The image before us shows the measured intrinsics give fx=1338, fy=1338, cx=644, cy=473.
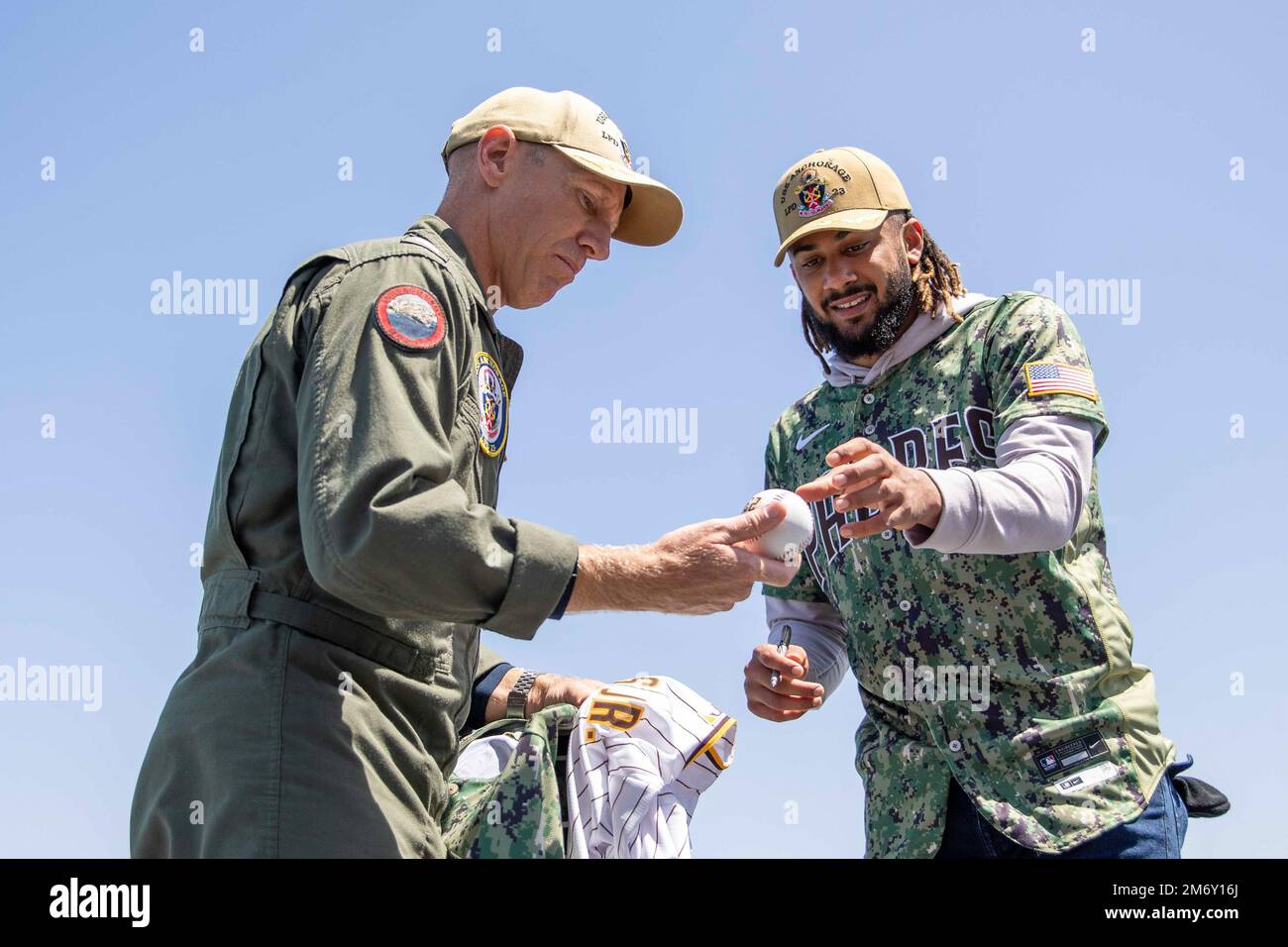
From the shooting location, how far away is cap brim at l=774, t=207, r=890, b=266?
537cm

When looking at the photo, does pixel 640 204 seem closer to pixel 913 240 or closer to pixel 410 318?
Result: pixel 410 318

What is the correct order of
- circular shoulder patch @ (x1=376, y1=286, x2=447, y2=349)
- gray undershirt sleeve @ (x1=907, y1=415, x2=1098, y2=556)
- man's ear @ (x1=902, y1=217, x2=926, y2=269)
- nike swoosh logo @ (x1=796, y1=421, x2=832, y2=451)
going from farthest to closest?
man's ear @ (x1=902, y1=217, x2=926, y2=269) → nike swoosh logo @ (x1=796, y1=421, x2=832, y2=451) → gray undershirt sleeve @ (x1=907, y1=415, x2=1098, y2=556) → circular shoulder patch @ (x1=376, y1=286, x2=447, y2=349)

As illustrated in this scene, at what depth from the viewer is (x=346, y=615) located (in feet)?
11.0

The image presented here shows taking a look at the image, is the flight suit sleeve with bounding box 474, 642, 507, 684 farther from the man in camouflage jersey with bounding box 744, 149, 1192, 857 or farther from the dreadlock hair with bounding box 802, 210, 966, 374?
the dreadlock hair with bounding box 802, 210, 966, 374

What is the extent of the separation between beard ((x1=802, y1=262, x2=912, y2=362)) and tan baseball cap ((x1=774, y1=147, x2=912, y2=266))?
251 mm

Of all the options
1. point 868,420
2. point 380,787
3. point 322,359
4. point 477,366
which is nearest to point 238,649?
point 380,787

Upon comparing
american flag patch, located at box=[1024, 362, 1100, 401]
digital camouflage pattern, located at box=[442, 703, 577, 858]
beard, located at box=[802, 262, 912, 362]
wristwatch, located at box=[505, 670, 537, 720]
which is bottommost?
digital camouflage pattern, located at box=[442, 703, 577, 858]

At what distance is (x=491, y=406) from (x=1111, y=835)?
2.48 metres

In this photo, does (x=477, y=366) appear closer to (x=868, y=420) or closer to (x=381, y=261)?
(x=381, y=261)

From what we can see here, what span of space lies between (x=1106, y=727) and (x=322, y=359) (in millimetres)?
2915

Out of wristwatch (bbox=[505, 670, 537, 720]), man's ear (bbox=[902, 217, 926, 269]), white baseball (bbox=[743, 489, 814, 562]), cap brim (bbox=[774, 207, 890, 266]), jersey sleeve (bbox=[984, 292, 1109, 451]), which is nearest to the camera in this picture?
white baseball (bbox=[743, 489, 814, 562])

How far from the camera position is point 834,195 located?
217 inches

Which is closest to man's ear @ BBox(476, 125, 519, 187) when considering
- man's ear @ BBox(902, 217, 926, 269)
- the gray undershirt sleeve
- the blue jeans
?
the gray undershirt sleeve

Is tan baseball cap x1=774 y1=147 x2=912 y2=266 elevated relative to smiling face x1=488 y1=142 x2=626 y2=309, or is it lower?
elevated
